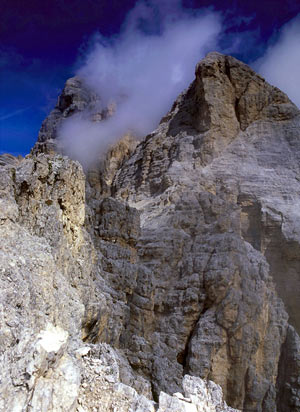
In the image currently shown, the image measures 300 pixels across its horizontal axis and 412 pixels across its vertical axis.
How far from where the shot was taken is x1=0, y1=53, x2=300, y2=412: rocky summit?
→ 7.41 m

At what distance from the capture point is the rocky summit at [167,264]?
7410 millimetres

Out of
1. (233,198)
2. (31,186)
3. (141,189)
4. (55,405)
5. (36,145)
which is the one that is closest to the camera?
(55,405)

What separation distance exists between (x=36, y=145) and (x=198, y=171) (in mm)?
21817

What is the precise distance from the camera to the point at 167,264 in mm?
23266

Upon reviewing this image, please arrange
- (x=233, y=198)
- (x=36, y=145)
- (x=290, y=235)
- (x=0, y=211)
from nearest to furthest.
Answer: (x=0, y=211), (x=290, y=235), (x=233, y=198), (x=36, y=145)

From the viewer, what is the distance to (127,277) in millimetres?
20578

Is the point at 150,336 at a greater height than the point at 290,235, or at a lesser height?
lesser

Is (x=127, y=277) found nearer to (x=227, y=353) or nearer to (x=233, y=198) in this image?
(x=227, y=353)

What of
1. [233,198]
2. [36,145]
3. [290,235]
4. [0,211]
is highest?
[36,145]

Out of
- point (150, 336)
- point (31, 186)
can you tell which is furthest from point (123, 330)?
point (31, 186)

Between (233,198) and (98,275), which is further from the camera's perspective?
(233,198)

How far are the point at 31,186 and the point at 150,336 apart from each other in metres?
12.3

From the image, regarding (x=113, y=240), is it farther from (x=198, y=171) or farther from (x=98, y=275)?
(x=198, y=171)

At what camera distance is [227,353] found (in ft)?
68.3
